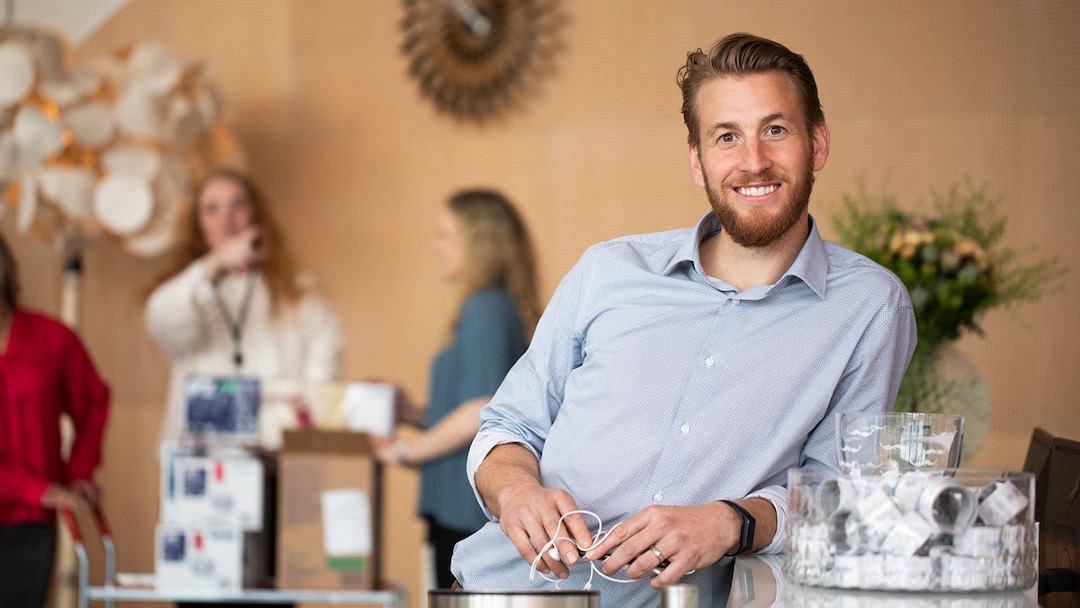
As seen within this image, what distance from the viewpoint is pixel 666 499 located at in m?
1.55

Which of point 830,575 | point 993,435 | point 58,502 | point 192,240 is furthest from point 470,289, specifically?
point 830,575

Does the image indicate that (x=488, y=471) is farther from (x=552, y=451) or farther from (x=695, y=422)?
(x=695, y=422)

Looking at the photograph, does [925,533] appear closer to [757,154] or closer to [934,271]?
[757,154]

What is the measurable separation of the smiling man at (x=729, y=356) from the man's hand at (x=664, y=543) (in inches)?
4.1

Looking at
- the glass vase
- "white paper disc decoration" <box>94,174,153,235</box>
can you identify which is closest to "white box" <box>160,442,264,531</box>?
"white paper disc decoration" <box>94,174,153,235</box>

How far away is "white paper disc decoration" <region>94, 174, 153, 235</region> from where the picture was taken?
12.7 ft

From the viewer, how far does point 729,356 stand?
1563 millimetres

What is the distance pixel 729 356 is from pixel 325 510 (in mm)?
2013

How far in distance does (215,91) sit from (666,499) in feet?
9.93

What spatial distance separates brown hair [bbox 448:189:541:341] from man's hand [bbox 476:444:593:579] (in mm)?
2029

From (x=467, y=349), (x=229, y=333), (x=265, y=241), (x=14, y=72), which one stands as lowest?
(x=467, y=349)

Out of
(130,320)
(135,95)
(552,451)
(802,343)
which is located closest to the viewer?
(802,343)

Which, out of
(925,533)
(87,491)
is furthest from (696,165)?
(87,491)

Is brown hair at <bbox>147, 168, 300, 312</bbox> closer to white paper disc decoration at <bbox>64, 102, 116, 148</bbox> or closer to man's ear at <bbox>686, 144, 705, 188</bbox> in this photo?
white paper disc decoration at <bbox>64, 102, 116, 148</bbox>
